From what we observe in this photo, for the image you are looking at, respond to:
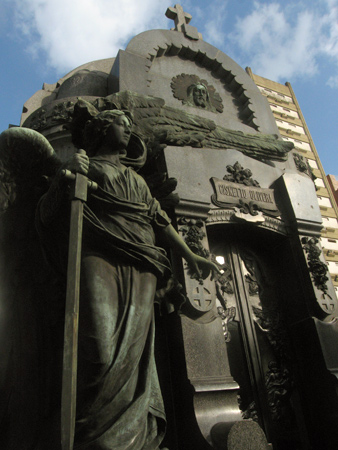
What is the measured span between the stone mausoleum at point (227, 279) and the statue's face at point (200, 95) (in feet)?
0.08

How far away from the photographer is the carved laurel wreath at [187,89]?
7.44 metres

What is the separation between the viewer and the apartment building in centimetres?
1210

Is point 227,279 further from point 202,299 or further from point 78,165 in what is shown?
point 78,165

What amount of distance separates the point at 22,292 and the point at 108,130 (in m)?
2.07

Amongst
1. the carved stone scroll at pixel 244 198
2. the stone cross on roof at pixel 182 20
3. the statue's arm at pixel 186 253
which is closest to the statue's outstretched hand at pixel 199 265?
the statue's arm at pixel 186 253

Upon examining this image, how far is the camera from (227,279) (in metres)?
5.91

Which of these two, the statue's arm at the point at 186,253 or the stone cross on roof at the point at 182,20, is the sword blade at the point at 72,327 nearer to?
the statue's arm at the point at 186,253

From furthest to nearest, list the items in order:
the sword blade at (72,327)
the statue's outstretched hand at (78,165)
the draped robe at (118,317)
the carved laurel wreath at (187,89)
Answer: the carved laurel wreath at (187,89)
the statue's outstretched hand at (78,165)
the draped robe at (118,317)
the sword blade at (72,327)

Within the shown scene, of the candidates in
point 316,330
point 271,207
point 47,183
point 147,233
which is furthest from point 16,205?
point 316,330

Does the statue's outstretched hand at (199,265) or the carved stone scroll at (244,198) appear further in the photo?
the carved stone scroll at (244,198)

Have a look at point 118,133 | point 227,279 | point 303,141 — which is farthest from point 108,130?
point 303,141

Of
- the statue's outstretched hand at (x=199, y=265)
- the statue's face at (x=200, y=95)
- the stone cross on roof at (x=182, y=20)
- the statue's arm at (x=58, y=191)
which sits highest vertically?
the stone cross on roof at (x=182, y=20)

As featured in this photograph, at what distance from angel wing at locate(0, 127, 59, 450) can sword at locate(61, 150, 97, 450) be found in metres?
1.08

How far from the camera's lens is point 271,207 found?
20.5 ft
